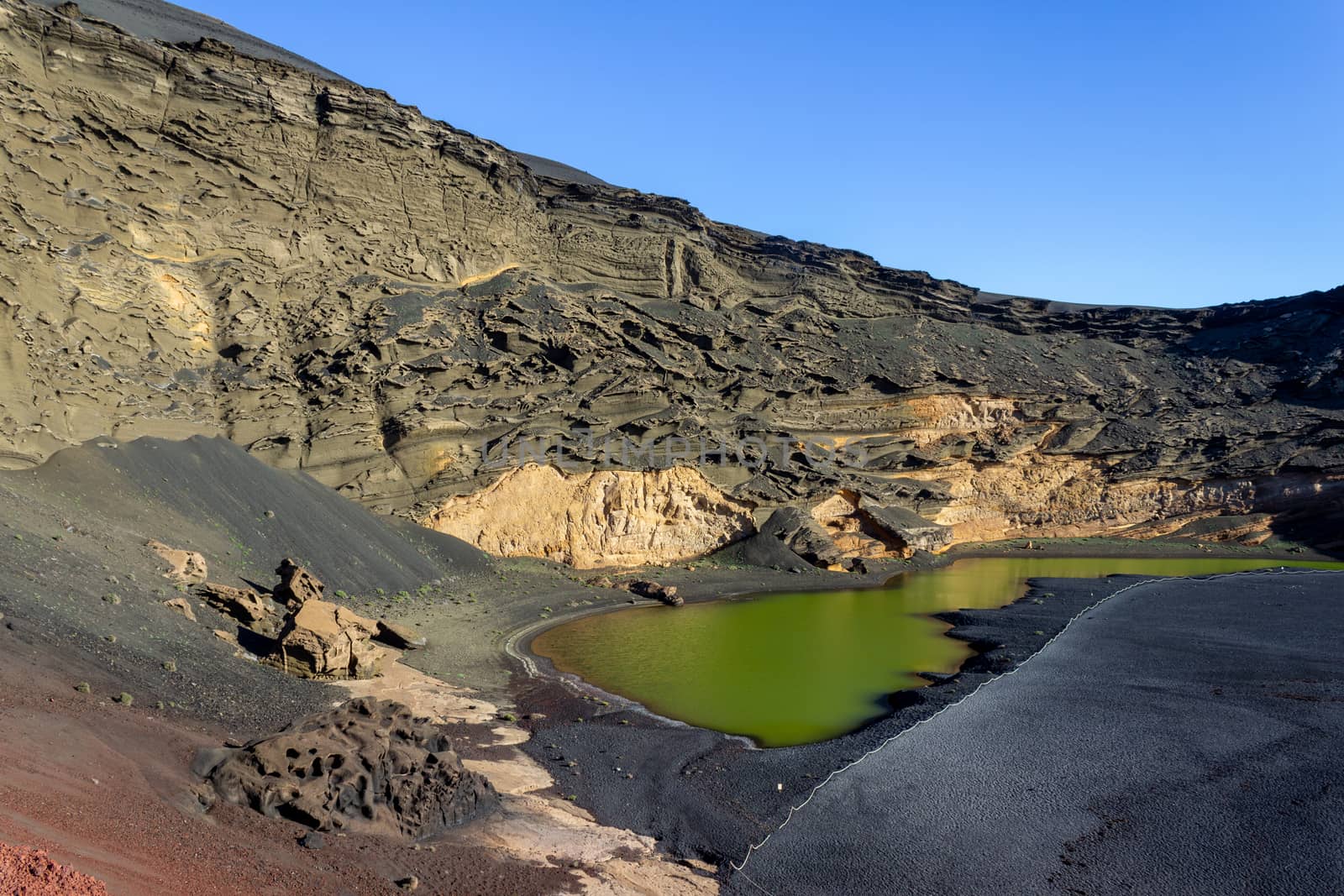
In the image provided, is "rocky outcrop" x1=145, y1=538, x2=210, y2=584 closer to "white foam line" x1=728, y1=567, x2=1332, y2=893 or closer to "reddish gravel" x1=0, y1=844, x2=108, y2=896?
"reddish gravel" x1=0, y1=844, x2=108, y2=896

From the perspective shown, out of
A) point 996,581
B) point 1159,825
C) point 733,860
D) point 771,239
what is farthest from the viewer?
point 771,239

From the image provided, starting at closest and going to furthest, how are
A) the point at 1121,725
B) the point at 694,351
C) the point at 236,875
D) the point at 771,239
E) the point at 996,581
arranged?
the point at 236,875 < the point at 1121,725 < the point at 996,581 < the point at 694,351 < the point at 771,239

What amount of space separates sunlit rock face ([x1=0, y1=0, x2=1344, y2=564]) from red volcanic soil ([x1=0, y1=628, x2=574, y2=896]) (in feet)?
37.6

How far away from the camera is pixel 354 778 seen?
8.14 meters

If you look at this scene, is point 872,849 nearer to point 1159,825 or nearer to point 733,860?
point 733,860

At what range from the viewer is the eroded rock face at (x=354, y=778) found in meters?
7.69

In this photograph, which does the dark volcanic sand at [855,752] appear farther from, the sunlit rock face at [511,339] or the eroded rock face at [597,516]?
the sunlit rock face at [511,339]

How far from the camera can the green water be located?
1520 cm

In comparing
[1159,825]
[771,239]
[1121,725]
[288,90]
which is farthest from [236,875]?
[771,239]

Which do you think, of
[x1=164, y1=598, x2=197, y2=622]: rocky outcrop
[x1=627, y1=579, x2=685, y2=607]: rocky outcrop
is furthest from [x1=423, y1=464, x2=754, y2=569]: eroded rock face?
[x1=164, y1=598, x2=197, y2=622]: rocky outcrop

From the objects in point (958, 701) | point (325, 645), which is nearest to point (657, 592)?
point (958, 701)

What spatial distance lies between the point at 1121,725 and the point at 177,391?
80.5ft

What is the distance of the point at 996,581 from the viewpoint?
3234cm

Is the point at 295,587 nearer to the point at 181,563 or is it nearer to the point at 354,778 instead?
the point at 181,563
